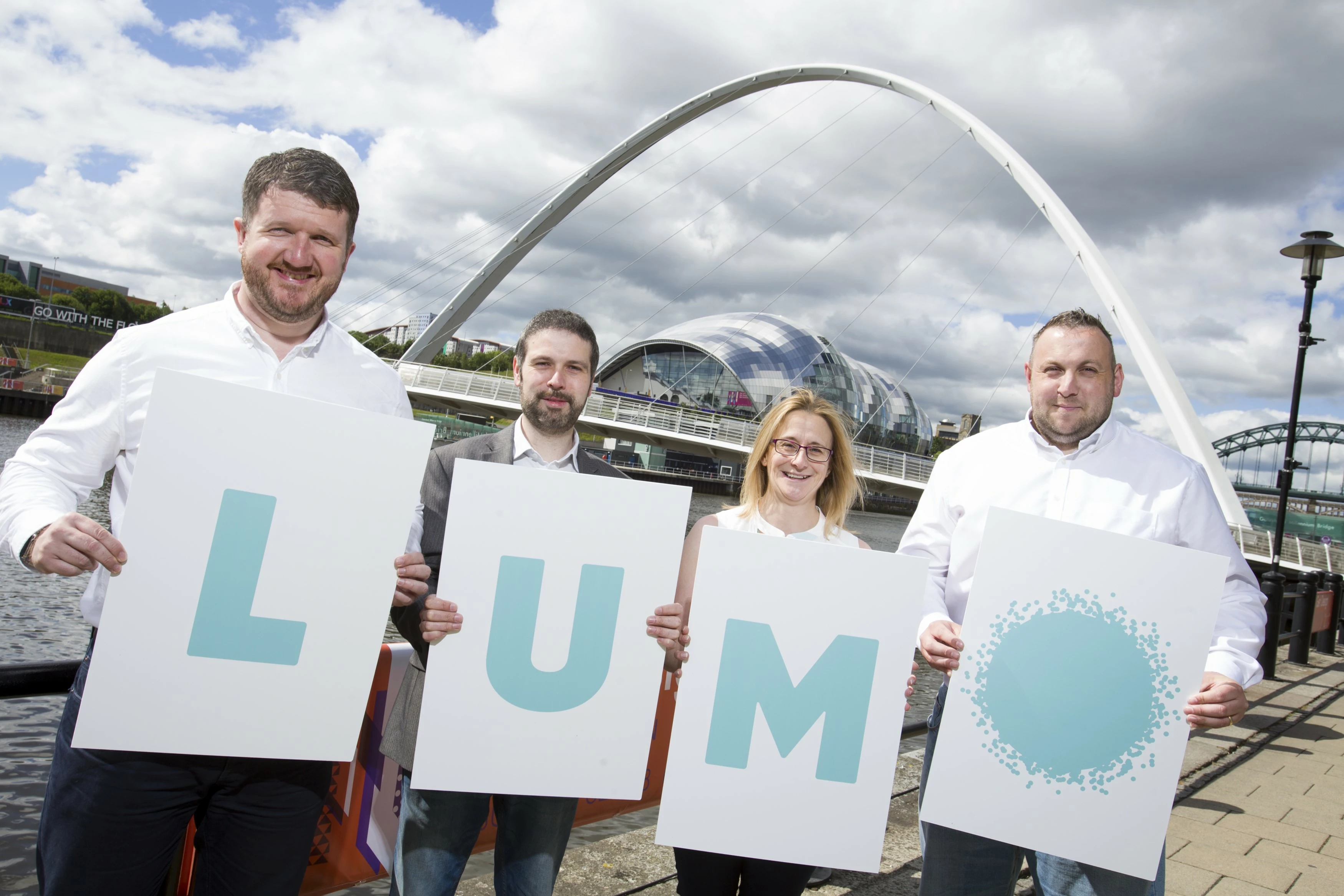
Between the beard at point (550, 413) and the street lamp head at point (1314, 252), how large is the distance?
11.9 m

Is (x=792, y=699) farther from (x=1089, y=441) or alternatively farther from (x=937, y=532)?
(x=1089, y=441)

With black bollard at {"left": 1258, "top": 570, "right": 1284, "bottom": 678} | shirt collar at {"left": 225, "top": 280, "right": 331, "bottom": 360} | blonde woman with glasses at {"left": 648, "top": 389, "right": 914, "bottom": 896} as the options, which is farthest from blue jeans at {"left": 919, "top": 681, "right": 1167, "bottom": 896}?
black bollard at {"left": 1258, "top": 570, "right": 1284, "bottom": 678}

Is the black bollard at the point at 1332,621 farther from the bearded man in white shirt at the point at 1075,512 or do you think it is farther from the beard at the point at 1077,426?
the beard at the point at 1077,426

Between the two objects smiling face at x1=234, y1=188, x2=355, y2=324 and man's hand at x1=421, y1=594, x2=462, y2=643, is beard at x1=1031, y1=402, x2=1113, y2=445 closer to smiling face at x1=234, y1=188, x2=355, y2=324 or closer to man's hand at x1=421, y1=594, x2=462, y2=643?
man's hand at x1=421, y1=594, x2=462, y2=643

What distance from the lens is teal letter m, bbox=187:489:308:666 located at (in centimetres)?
175

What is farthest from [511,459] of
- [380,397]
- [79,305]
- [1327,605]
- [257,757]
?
[79,305]

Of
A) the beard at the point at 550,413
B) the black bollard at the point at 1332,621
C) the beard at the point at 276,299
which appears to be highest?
the beard at the point at 276,299

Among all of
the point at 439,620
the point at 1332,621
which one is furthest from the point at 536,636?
the point at 1332,621

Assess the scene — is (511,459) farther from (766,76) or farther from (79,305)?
(79,305)

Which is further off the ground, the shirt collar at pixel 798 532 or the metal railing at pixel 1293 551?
the metal railing at pixel 1293 551

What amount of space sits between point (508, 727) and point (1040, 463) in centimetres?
157

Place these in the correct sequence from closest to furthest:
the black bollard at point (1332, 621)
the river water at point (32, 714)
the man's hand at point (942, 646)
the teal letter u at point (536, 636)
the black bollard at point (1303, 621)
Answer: the teal letter u at point (536, 636) < the man's hand at point (942, 646) < the river water at point (32, 714) < the black bollard at point (1303, 621) < the black bollard at point (1332, 621)

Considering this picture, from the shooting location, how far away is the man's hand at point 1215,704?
2.07 metres

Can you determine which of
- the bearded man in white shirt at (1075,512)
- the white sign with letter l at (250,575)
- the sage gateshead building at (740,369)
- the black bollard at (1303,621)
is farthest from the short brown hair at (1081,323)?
the sage gateshead building at (740,369)
